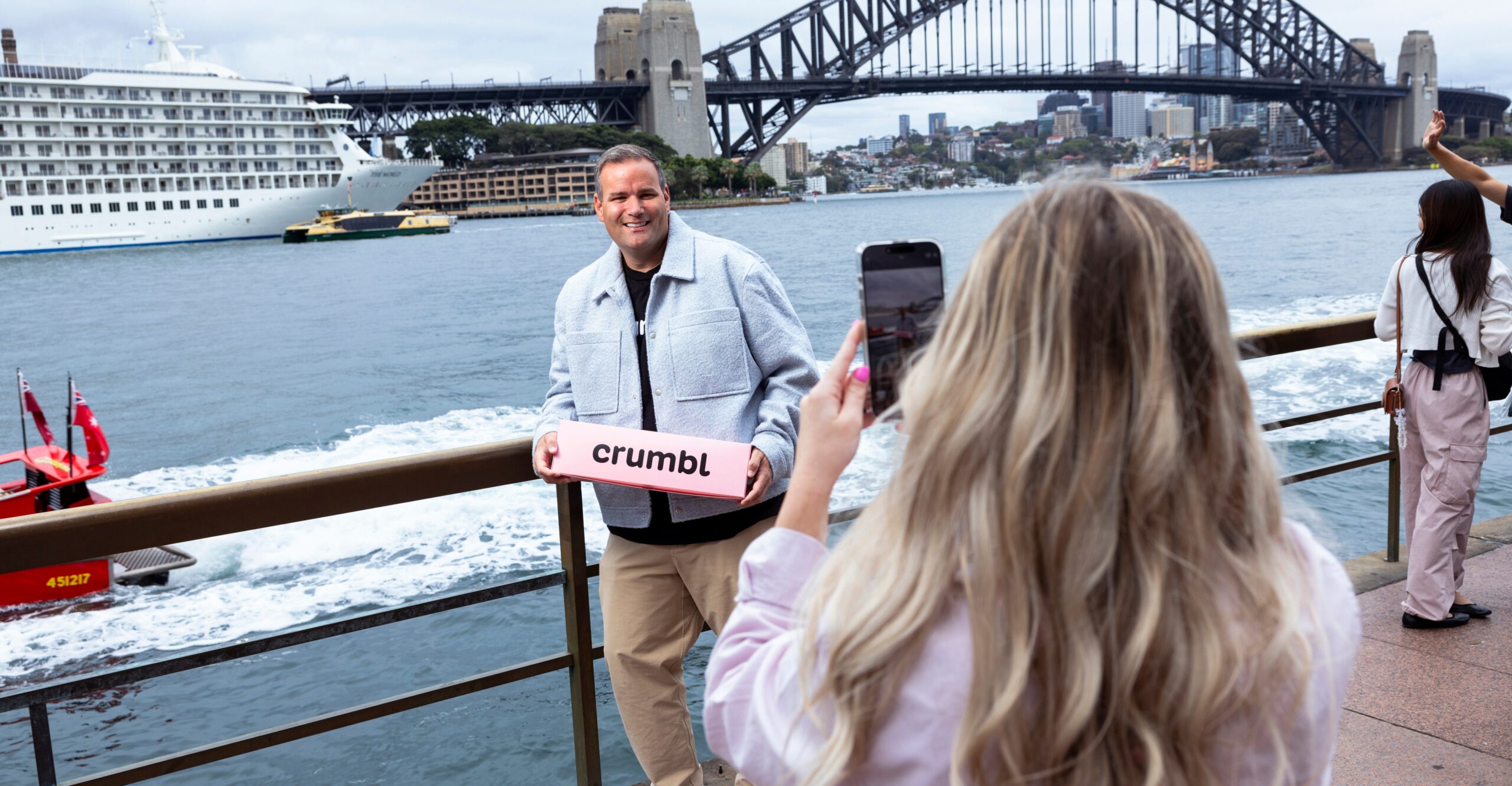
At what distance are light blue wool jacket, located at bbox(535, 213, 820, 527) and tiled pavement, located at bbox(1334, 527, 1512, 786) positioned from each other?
3.66 feet

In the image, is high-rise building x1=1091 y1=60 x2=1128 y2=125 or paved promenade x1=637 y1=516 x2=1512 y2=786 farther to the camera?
high-rise building x1=1091 y1=60 x2=1128 y2=125

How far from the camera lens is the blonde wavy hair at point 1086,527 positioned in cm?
65

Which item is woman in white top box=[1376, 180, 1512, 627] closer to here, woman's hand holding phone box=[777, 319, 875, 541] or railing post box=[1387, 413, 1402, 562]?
railing post box=[1387, 413, 1402, 562]

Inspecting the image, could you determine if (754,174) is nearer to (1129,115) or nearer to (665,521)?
(1129,115)

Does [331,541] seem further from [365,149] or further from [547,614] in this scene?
[365,149]

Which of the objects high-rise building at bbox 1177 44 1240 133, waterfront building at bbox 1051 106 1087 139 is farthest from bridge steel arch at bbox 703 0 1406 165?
waterfront building at bbox 1051 106 1087 139

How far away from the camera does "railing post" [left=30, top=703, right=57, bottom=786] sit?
61.6 inches

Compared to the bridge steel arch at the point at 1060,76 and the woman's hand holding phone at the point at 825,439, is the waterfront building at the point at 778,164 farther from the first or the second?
the woman's hand holding phone at the point at 825,439

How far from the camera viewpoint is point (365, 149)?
71250 mm

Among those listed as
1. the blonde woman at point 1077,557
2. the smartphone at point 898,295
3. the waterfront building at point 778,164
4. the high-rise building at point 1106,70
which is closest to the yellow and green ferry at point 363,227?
the waterfront building at point 778,164

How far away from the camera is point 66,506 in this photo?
766cm

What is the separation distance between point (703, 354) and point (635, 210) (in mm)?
238

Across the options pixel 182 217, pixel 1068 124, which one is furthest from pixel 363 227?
pixel 1068 124

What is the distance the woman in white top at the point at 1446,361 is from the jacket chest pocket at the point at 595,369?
1720 millimetres
